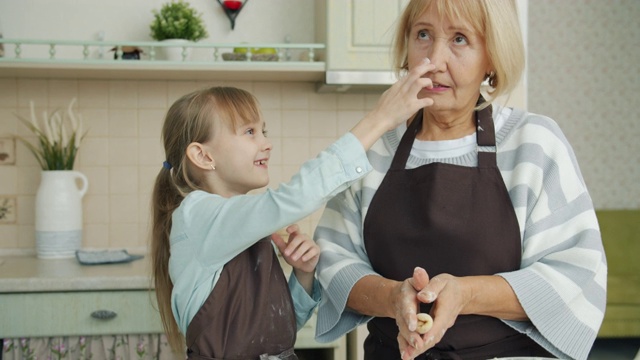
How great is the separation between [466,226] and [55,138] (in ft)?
6.61

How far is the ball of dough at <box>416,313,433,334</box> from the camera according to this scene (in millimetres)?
1013

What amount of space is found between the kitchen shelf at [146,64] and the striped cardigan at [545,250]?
1.42 meters

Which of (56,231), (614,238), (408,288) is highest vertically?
(408,288)

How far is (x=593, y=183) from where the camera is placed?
4.62 metres

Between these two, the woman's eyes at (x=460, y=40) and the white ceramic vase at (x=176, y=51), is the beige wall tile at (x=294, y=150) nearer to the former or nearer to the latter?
the white ceramic vase at (x=176, y=51)

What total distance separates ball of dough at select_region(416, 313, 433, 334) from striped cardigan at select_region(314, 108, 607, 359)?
162 millimetres

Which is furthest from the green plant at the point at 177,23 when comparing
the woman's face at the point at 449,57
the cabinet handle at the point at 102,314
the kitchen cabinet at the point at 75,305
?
the woman's face at the point at 449,57

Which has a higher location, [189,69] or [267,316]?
[189,69]

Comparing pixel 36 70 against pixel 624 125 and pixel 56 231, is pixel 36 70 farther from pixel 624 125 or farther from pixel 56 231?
pixel 624 125

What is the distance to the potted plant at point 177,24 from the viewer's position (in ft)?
8.71

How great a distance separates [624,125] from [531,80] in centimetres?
64

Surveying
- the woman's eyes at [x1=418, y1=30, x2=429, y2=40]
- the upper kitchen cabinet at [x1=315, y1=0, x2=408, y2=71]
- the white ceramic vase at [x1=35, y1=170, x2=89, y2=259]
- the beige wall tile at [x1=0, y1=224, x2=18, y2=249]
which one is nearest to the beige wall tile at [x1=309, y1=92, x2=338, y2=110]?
the upper kitchen cabinet at [x1=315, y1=0, x2=408, y2=71]

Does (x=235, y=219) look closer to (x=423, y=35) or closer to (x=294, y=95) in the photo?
(x=423, y=35)

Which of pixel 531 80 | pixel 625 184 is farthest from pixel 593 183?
pixel 531 80
